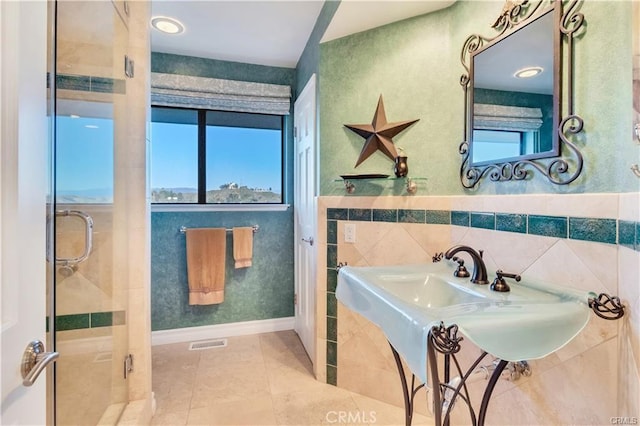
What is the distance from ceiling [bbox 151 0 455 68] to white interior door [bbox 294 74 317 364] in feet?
1.29

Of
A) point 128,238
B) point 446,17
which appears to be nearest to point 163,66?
point 128,238

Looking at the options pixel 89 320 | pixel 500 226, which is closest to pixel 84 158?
pixel 89 320

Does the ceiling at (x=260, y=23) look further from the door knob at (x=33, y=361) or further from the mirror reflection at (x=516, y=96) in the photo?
the door knob at (x=33, y=361)

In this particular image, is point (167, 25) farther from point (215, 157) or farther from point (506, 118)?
point (506, 118)

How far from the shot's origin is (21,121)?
0.61 metres

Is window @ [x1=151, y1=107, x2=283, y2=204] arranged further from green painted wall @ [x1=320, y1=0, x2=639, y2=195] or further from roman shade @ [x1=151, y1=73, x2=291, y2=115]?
green painted wall @ [x1=320, y1=0, x2=639, y2=195]

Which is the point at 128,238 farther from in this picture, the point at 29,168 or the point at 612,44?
the point at 612,44

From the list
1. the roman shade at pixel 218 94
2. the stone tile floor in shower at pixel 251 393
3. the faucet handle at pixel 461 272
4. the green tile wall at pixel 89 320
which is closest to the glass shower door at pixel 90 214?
the green tile wall at pixel 89 320

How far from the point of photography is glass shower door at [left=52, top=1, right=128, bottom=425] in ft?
3.81

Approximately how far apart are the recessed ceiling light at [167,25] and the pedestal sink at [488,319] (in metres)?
2.17

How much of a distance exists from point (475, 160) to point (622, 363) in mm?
962

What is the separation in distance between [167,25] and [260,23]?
657 mm

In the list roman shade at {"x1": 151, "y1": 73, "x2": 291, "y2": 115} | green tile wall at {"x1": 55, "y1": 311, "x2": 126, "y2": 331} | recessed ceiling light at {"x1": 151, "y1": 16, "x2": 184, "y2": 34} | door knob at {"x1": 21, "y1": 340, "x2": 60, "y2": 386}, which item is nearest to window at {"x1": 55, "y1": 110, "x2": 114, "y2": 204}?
green tile wall at {"x1": 55, "y1": 311, "x2": 126, "y2": 331}

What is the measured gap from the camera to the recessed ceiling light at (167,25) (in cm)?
209
